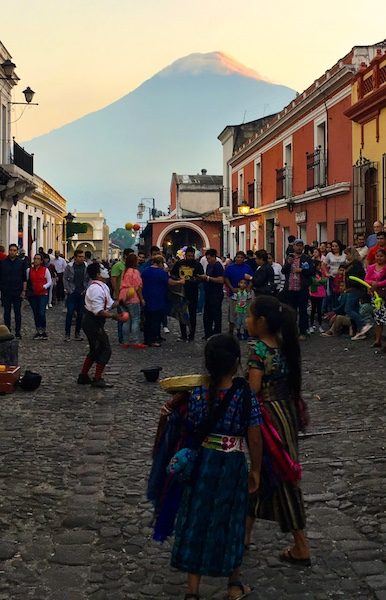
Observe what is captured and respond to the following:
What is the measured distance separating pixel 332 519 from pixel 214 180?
54294mm

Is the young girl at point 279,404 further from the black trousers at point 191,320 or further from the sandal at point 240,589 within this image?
the black trousers at point 191,320

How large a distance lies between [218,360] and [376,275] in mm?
8877

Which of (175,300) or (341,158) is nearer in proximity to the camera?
(175,300)

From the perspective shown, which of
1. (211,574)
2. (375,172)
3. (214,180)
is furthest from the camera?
(214,180)

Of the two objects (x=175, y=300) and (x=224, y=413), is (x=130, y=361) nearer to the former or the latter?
(x=175, y=300)

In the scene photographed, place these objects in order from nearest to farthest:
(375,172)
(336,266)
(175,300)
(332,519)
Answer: (332,519) → (175,300) → (336,266) → (375,172)

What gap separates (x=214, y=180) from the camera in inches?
2279

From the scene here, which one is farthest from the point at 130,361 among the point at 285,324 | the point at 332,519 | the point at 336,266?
the point at 285,324

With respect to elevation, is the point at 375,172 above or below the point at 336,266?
above

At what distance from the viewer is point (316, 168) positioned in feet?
75.2

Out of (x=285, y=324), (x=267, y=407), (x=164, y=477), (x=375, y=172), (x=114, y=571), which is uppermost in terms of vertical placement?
(x=375, y=172)

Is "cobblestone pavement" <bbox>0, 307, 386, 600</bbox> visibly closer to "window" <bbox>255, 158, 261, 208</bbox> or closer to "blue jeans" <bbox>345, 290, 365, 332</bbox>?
"blue jeans" <bbox>345, 290, 365, 332</bbox>

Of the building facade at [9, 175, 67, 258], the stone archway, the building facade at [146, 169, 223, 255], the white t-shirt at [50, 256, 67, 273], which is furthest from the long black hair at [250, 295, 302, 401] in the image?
the stone archway

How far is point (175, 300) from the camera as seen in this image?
45.0 ft
